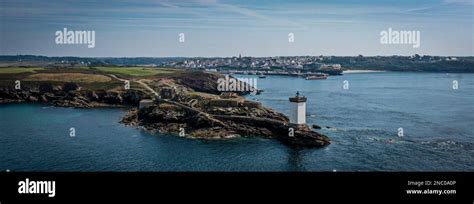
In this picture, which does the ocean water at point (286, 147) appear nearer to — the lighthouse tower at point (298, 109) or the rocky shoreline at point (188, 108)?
the rocky shoreline at point (188, 108)

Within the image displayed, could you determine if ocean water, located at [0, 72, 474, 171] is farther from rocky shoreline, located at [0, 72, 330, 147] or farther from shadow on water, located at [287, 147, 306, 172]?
rocky shoreline, located at [0, 72, 330, 147]

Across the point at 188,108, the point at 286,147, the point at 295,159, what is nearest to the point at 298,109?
the point at 286,147

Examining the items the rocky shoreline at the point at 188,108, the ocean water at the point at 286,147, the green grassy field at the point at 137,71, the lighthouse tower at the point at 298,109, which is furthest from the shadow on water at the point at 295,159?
the green grassy field at the point at 137,71

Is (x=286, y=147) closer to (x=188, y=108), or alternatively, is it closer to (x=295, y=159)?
(x=295, y=159)

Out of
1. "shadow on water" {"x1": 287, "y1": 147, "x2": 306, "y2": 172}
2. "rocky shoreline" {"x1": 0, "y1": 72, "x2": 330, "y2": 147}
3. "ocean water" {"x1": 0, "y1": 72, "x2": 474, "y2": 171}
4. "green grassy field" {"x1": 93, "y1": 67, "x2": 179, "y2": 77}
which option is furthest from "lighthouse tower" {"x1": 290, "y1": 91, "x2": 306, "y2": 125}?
"green grassy field" {"x1": 93, "y1": 67, "x2": 179, "y2": 77}
